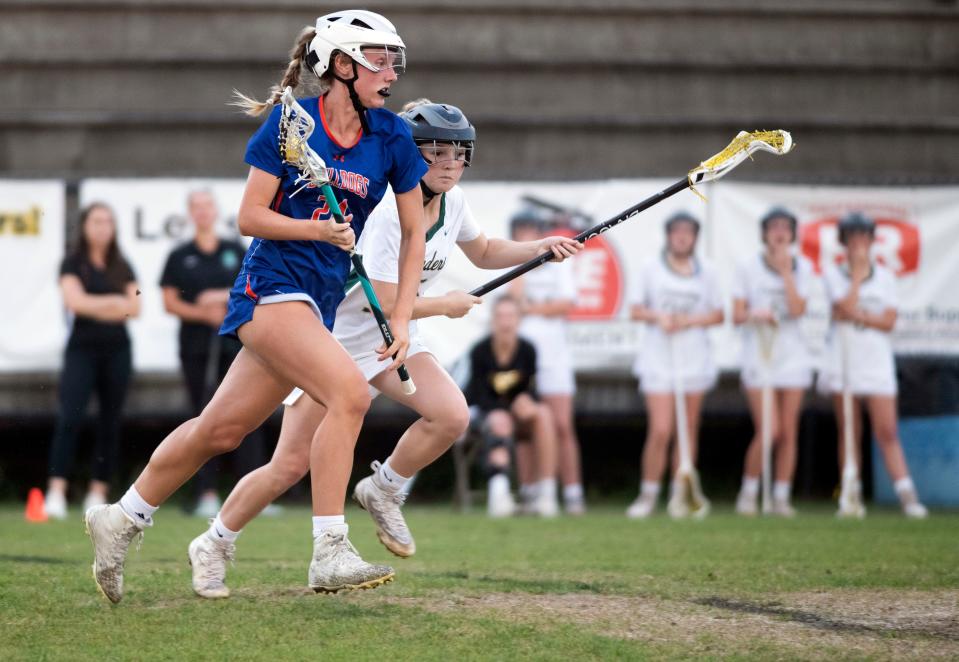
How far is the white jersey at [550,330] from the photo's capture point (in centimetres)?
1230

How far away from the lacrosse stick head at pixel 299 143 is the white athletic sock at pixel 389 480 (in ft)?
5.52

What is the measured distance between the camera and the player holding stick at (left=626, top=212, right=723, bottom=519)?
12148 millimetres

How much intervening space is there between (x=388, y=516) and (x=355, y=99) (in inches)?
78.7

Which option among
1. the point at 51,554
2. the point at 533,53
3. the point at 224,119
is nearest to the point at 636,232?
the point at 533,53

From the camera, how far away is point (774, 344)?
1218 cm

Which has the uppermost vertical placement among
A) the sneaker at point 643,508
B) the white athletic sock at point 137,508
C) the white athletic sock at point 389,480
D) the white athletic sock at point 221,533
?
the white athletic sock at point 389,480

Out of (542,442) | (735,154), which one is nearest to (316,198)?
(735,154)

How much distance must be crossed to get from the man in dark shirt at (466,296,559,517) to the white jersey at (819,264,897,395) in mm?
2430

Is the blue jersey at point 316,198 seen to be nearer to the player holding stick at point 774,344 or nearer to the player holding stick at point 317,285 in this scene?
the player holding stick at point 317,285

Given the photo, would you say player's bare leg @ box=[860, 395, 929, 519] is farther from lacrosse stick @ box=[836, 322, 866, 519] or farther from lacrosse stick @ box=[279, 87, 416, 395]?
lacrosse stick @ box=[279, 87, 416, 395]

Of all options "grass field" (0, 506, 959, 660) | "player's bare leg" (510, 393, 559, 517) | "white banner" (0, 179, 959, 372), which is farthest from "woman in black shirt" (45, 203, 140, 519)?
"player's bare leg" (510, 393, 559, 517)

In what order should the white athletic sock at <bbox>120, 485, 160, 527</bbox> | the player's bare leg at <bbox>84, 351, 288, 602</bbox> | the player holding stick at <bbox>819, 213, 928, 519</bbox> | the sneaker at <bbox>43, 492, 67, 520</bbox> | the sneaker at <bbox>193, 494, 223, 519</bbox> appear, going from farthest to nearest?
the player holding stick at <bbox>819, 213, 928, 519</bbox> → the sneaker at <bbox>193, 494, 223, 519</bbox> → the sneaker at <bbox>43, 492, 67, 520</bbox> → the white athletic sock at <bbox>120, 485, 160, 527</bbox> → the player's bare leg at <bbox>84, 351, 288, 602</bbox>

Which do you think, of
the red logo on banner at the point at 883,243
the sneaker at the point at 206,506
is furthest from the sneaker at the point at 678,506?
the sneaker at the point at 206,506

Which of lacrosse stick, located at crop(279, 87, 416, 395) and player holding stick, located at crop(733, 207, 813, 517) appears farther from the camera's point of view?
player holding stick, located at crop(733, 207, 813, 517)
